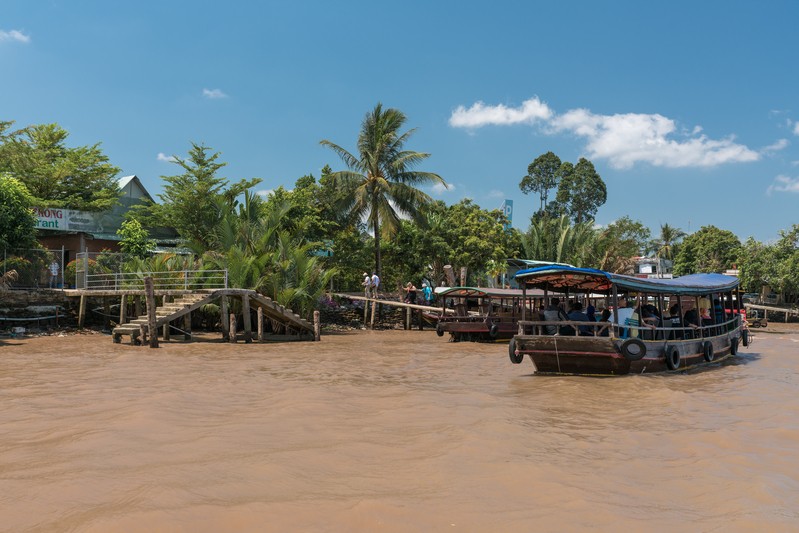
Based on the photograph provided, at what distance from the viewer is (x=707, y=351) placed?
13852mm

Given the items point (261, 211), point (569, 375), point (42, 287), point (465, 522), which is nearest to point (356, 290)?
point (261, 211)

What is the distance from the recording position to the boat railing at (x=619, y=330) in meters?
11.4

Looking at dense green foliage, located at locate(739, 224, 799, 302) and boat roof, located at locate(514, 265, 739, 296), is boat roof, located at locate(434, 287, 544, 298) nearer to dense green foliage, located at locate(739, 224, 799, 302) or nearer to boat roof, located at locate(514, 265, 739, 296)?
boat roof, located at locate(514, 265, 739, 296)

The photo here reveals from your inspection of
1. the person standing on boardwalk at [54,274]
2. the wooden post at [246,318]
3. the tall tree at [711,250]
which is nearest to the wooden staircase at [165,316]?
the wooden post at [246,318]

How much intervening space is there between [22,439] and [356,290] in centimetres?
2912

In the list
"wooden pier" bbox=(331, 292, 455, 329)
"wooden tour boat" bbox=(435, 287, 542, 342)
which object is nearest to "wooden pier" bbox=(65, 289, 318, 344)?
"wooden tour boat" bbox=(435, 287, 542, 342)

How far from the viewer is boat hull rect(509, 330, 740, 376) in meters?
11.2

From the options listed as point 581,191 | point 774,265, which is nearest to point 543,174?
point 581,191

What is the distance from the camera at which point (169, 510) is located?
4102 millimetres

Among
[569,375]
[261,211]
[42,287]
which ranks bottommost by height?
[569,375]

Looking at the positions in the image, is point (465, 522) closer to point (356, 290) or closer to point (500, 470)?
point (500, 470)

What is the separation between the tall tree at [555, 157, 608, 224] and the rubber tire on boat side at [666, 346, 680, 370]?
4120 centimetres

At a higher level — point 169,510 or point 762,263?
point 762,263

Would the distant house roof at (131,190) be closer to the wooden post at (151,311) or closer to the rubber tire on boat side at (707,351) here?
the wooden post at (151,311)
